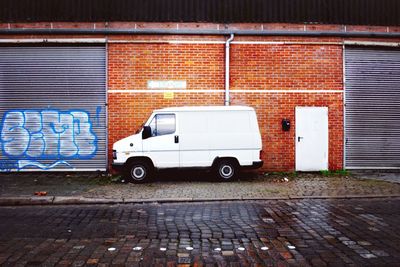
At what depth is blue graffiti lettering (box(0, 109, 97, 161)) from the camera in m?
13.8

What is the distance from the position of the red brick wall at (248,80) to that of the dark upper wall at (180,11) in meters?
0.92

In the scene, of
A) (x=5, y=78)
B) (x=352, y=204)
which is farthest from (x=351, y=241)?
(x=5, y=78)

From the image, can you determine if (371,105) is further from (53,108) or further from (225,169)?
(53,108)

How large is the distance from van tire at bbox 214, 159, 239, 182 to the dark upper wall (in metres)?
4.92

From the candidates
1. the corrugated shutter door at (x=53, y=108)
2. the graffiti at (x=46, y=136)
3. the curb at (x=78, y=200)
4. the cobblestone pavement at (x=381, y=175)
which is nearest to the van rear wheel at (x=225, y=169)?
the curb at (x=78, y=200)

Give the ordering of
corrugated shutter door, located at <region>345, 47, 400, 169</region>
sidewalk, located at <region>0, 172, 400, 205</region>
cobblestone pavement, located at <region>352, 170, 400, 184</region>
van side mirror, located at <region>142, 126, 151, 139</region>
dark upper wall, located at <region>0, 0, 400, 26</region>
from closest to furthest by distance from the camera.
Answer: sidewalk, located at <region>0, 172, 400, 205</region>, van side mirror, located at <region>142, 126, 151, 139</region>, cobblestone pavement, located at <region>352, 170, 400, 184</region>, dark upper wall, located at <region>0, 0, 400, 26</region>, corrugated shutter door, located at <region>345, 47, 400, 169</region>

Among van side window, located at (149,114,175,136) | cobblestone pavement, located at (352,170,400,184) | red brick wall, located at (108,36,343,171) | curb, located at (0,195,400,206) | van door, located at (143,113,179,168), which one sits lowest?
curb, located at (0,195,400,206)

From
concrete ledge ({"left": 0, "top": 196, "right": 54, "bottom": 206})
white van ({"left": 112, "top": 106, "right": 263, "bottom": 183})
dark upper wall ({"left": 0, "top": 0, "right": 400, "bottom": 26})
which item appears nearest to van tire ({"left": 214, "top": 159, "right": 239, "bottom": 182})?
white van ({"left": 112, "top": 106, "right": 263, "bottom": 183})

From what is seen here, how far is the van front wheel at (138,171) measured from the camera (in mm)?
12009

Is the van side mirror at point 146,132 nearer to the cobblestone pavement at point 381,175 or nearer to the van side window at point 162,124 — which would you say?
the van side window at point 162,124

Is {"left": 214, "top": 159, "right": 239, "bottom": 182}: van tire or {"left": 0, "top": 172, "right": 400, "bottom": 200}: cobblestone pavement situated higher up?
{"left": 214, "top": 159, "right": 239, "bottom": 182}: van tire

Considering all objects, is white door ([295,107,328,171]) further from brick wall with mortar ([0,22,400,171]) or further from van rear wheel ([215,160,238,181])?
van rear wheel ([215,160,238,181])

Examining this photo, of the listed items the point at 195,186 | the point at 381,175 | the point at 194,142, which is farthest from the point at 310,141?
the point at 195,186

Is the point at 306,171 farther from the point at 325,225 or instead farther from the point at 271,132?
the point at 325,225
